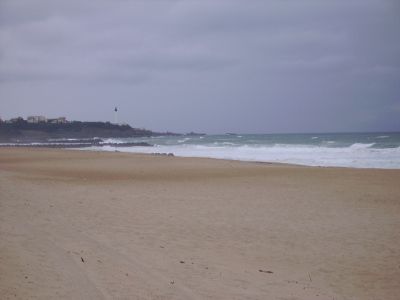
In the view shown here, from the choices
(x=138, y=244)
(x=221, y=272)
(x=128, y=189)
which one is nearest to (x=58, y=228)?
(x=138, y=244)

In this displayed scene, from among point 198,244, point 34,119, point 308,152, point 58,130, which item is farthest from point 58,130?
point 198,244

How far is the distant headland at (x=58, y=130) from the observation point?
9031 centimetres

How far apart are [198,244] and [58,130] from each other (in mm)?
100290

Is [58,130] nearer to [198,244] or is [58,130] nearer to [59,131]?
[59,131]

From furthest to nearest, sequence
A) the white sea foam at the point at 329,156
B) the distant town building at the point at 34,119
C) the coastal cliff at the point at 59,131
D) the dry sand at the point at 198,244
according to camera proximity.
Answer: the distant town building at the point at 34,119, the coastal cliff at the point at 59,131, the white sea foam at the point at 329,156, the dry sand at the point at 198,244

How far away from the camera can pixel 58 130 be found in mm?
100000

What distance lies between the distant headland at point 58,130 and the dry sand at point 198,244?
81525mm

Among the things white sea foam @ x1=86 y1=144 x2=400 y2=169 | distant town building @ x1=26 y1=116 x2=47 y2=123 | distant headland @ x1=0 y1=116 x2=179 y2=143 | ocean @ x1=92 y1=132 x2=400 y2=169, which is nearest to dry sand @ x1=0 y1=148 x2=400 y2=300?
white sea foam @ x1=86 y1=144 x2=400 y2=169

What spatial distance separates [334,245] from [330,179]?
8.96m

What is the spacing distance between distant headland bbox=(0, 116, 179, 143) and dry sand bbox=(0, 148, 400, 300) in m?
81.5

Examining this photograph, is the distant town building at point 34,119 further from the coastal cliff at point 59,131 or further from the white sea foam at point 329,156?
the white sea foam at point 329,156

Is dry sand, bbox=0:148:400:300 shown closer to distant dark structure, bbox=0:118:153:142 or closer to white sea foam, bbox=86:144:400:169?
white sea foam, bbox=86:144:400:169

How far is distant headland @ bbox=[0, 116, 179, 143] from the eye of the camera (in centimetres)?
9031

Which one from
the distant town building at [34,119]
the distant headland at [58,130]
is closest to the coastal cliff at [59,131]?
the distant headland at [58,130]
